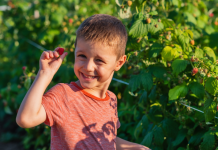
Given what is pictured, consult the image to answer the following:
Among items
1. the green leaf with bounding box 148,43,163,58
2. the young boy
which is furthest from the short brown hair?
the green leaf with bounding box 148,43,163,58

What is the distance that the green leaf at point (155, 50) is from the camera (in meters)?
2.05

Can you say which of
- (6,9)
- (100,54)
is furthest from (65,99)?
(6,9)

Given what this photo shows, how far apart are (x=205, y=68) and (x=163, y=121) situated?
57 cm

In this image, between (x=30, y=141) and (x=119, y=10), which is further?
(x=30, y=141)

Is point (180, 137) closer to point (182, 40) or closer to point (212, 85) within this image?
point (212, 85)

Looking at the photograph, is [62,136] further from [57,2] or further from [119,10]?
[57,2]

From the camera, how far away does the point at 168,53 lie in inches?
79.1

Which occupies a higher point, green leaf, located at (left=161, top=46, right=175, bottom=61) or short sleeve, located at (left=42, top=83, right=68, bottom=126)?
green leaf, located at (left=161, top=46, right=175, bottom=61)

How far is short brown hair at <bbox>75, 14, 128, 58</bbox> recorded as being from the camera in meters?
1.33

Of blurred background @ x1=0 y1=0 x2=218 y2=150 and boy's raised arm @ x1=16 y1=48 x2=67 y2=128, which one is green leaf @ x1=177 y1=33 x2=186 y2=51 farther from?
boy's raised arm @ x1=16 y1=48 x2=67 y2=128

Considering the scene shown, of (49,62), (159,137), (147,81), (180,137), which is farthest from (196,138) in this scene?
(49,62)

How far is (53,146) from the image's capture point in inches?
53.6

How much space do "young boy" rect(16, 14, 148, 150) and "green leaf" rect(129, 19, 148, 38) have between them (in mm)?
537

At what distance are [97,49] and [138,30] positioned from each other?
771 millimetres
